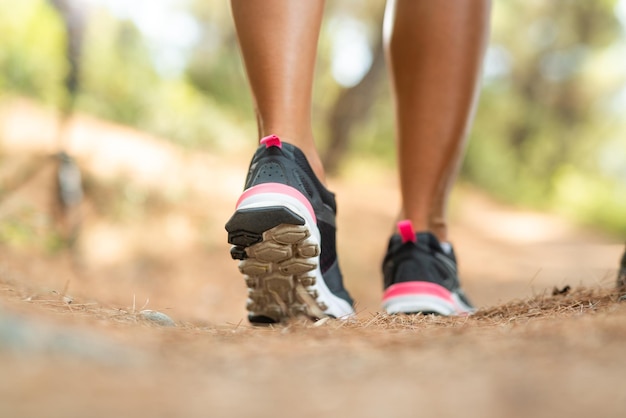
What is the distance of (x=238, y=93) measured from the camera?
7078 millimetres

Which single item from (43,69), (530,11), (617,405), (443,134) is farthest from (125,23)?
(530,11)

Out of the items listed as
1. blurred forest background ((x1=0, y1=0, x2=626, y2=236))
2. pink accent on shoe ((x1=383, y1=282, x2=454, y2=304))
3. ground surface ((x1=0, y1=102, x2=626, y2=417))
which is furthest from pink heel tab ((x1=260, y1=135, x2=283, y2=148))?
blurred forest background ((x1=0, y1=0, x2=626, y2=236))

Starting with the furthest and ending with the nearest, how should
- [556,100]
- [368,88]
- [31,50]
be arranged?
1. [556,100]
2. [368,88]
3. [31,50]

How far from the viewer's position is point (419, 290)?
1.40 metres

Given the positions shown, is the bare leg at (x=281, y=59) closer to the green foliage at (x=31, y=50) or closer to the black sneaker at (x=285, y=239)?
the black sneaker at (x=285, y=239)

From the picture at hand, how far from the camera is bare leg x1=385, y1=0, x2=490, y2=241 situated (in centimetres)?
155

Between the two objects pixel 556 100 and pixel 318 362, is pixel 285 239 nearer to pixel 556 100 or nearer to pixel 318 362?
pixel 318 362

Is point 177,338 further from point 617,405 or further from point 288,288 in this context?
point 617,405

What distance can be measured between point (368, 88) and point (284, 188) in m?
5.98

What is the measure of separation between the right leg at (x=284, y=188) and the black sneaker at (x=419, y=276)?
0.15 m

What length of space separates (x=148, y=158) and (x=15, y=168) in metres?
1.11

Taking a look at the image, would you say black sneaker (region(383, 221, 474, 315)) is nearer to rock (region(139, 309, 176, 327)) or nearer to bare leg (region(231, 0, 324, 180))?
bare leg (region(231, 0, 324, 180))

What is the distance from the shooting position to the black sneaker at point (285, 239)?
1.12 metres

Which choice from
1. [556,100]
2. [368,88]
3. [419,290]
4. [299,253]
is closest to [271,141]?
[299,253]
